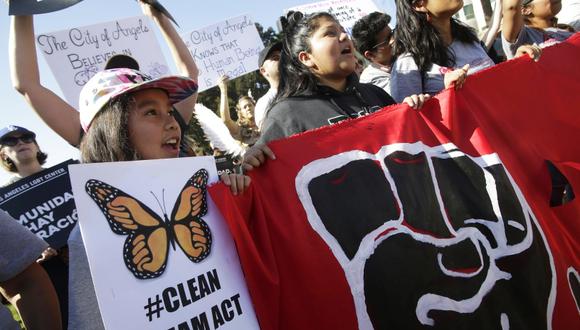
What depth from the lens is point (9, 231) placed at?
54.2 inches

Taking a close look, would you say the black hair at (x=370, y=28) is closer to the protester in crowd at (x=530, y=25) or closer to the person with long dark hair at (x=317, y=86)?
the protester in crowd at (x=530, y=25)

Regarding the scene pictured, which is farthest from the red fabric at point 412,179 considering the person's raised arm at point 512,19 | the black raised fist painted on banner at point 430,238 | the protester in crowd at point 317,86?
the person's raised arm at point 512,19

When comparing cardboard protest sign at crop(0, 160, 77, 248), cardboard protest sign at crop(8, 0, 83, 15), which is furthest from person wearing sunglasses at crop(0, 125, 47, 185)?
cardboard protest sign at crop(8, 0, 83, 15)

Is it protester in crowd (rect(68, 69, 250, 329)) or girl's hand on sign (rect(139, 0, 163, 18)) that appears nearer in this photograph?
protester in crowd (rect(68, 69, 250, 329))

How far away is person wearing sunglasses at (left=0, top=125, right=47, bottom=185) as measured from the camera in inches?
115

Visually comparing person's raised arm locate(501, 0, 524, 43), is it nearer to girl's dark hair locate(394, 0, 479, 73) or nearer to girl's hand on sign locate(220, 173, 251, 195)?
girl's dark hair locate(394, 0, 479, 73)

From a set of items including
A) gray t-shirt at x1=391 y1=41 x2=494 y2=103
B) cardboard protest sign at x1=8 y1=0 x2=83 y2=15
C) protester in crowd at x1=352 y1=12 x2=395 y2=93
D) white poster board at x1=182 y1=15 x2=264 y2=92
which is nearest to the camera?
cardboard protest sign at x1=8 y1=0 x2=83 y2=15

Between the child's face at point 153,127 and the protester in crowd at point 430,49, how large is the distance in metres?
1.38

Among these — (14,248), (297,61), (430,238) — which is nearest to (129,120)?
(14,248)

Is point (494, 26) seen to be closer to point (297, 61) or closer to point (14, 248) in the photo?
point (297, 61)

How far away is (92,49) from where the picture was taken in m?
3.46

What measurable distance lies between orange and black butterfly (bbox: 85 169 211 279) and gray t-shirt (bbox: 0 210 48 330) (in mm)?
379

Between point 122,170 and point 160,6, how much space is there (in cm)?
134

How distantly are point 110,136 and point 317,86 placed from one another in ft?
3.54
